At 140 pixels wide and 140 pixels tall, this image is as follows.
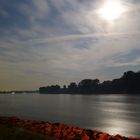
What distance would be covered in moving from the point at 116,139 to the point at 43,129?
6.17m

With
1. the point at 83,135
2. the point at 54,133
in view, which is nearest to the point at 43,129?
the point at 54,133

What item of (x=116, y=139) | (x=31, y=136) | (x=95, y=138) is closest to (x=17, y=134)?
(x=31, y=136)

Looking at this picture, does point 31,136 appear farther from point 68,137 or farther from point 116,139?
point 116,139

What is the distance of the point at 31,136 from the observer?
55.2ft

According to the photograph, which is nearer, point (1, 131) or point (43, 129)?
point (1, 131)

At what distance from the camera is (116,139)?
71.0 ft

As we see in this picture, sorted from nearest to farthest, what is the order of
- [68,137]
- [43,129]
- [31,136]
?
[31,136]
[68,137]
[43,129]

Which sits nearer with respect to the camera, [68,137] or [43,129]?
[68,137]

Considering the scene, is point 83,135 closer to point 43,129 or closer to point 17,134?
point 43,129

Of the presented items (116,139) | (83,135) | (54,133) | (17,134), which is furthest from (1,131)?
(116,139)

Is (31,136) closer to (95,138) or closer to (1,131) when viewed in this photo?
(1,131)

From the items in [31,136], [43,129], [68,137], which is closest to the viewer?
[31,136]

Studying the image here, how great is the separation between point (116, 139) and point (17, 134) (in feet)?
27.8

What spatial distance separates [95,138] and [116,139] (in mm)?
1763
